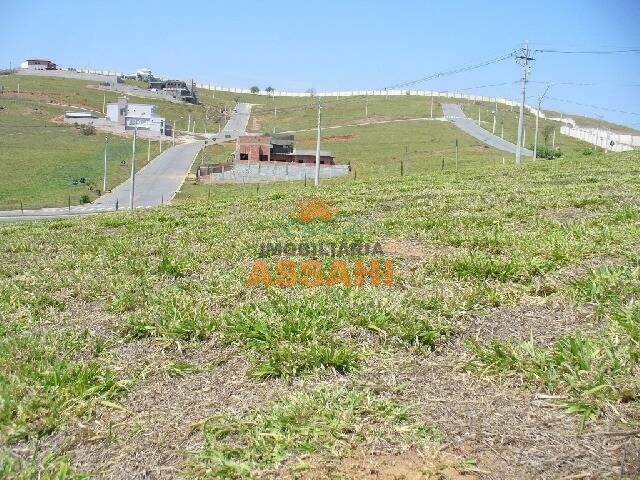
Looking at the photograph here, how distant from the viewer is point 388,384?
4035 millimetres

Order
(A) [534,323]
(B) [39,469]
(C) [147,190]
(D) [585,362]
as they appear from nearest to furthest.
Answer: (B) [39,469] < (D) [585,362] < (A) [534,323] < (C) [147,190]

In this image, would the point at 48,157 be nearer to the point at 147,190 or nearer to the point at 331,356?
the point at 147,190

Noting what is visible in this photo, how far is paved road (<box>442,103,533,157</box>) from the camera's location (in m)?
80.3

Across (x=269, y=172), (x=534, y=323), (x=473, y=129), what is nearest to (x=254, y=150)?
(x=269, y=172)

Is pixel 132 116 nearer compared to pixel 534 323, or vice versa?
pixel 534 323

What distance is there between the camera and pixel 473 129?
4274 inches

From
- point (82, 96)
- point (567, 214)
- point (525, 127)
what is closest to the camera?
point (567, 214)

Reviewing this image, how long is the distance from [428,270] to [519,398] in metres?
3.01

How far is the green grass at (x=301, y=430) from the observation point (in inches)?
127

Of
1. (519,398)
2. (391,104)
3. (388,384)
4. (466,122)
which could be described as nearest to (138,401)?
(388,384)

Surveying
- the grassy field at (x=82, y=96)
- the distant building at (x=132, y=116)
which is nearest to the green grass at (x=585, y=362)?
the distant building at (x=132, y=116)

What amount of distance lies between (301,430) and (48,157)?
83.7 meters

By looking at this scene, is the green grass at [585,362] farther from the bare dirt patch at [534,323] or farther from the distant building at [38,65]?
the distant building at [38,65]

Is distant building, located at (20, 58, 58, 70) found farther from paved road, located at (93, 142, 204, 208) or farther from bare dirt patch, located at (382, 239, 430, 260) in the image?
bare dirt patch, located at (382, 239, 430, 260)
